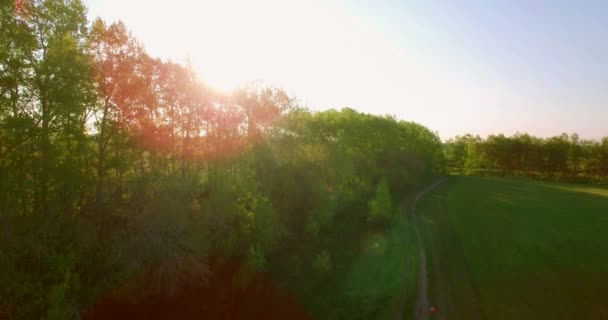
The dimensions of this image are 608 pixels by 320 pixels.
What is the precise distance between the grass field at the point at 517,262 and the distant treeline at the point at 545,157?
248 ft

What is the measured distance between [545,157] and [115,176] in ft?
414

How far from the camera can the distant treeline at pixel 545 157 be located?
102m

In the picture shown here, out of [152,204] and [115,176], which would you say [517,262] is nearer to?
[152,204]

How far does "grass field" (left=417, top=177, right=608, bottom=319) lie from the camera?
716 inches

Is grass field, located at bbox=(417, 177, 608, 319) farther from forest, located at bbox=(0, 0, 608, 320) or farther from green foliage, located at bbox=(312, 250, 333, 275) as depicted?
green foliage, located at bbox=(312, 250, 333, 275)

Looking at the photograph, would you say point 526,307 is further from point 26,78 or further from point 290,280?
point 26,78

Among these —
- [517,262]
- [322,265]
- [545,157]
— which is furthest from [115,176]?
[545,157]

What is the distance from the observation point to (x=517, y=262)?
24.4 metres

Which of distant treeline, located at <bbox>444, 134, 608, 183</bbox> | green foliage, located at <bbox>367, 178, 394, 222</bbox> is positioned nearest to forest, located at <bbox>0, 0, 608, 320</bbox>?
green foliage, located at <bbox>367, 178, 394, 222</bbox>

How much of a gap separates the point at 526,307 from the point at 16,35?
29694 millimetres

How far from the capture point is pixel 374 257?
2759 cm

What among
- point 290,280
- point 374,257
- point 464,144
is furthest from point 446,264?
point 464,144

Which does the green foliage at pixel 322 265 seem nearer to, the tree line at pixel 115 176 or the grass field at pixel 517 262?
the tree line at pixel 115 176

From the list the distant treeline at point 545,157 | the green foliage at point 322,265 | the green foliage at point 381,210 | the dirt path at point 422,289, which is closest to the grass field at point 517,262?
the dirt path at point 422,289
